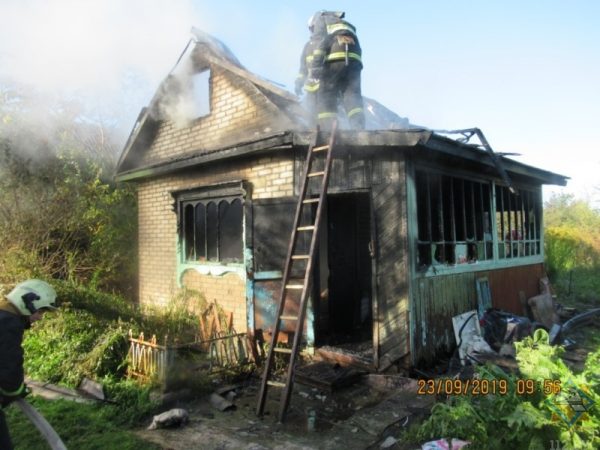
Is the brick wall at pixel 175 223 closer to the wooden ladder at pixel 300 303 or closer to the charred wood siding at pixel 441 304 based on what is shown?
the wooden ladder at pixel 300 303

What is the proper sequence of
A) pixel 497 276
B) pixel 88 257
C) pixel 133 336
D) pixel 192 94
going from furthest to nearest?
pixel 88 257 → pixel 192 94 → pixel 497 276 → pixel 133 336

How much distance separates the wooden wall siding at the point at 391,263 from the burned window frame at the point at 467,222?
26 centimetres

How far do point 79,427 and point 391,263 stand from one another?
12.9 ft

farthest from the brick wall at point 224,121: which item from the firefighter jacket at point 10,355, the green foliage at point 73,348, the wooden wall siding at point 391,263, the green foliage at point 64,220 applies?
the firefighter jacket at point 10,355

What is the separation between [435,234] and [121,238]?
768 centimetres

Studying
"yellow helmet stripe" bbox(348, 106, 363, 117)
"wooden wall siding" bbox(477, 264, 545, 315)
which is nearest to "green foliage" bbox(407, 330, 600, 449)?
"wooden wall siding" bbox(477, 264, 545, 315)

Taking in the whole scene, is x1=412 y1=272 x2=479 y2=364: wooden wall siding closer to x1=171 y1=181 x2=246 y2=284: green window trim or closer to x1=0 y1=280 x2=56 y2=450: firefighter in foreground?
x1=171 y1=181 x2=246 y2=284: green window trim

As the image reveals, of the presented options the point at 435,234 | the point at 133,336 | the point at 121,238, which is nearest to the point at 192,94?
the point at 121,238

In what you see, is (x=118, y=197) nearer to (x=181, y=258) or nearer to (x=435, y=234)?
(x=181, y=258)

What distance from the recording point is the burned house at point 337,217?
17.7 feet

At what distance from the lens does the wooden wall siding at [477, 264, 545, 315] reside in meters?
7.42

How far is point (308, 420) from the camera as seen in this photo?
451 centimetres

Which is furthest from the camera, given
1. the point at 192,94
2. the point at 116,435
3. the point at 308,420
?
the point at 192,94
